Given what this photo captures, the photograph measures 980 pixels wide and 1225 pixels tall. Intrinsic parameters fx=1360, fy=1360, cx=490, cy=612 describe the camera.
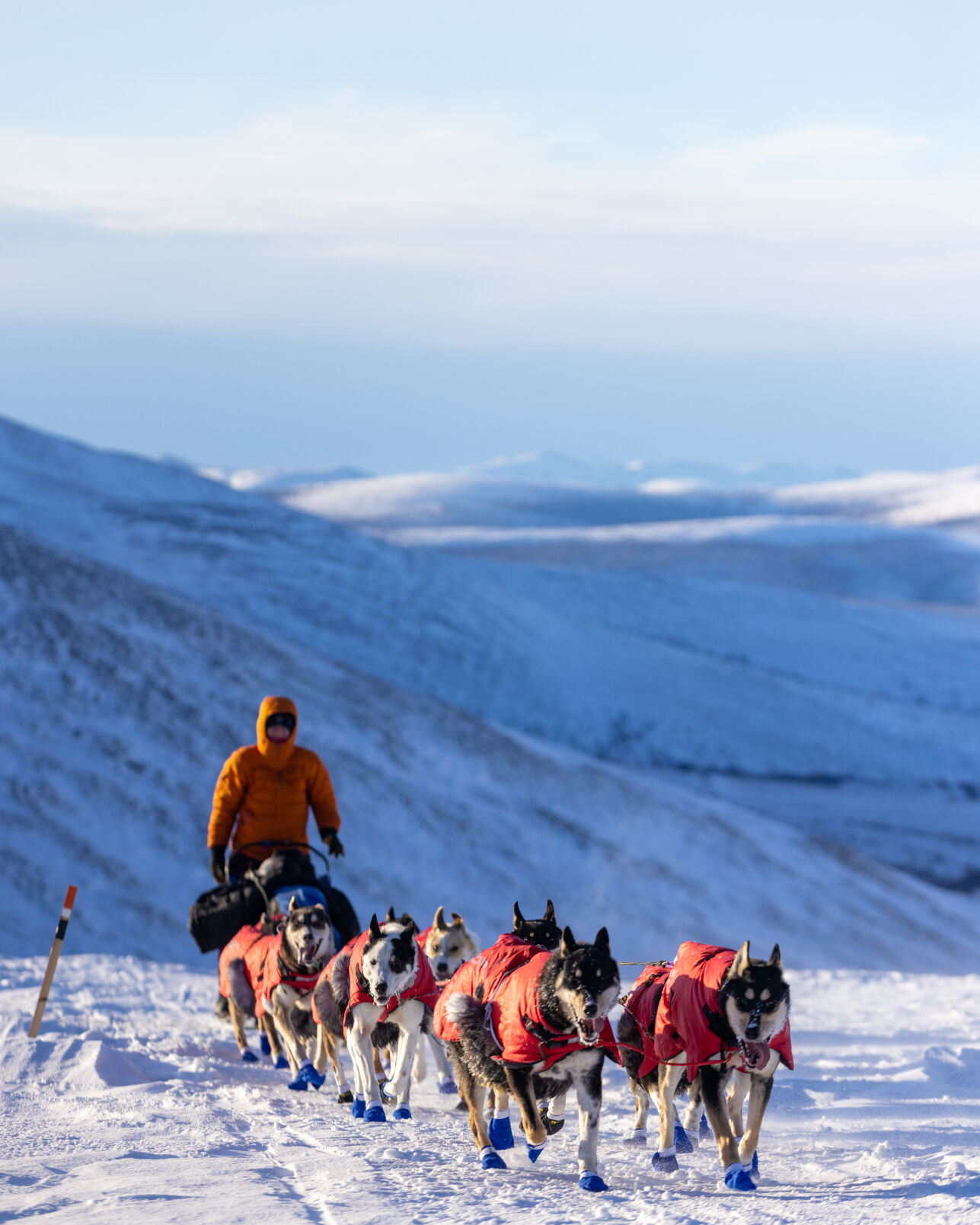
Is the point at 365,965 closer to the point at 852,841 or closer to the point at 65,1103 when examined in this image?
the point at 65,1103

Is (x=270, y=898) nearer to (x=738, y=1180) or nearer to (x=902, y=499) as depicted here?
(x=738, y=1180)

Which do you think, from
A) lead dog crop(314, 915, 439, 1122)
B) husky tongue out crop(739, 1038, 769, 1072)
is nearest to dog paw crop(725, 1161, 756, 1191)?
husky tongue out crop(739, 1038, 769, 1072)

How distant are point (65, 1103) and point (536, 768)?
18.0 m

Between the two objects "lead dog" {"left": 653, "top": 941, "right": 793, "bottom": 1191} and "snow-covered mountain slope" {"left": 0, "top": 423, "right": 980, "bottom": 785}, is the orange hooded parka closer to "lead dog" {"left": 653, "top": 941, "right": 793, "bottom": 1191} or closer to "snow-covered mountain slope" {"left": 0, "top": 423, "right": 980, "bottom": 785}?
"lead dog" {"left": 653, "top": 941, "right": 793, "bottom": 1191}

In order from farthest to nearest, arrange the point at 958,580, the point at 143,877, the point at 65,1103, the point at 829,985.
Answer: the point at 958,580 < the point at 143,877 < the point at 829,985 < the point at 65,1103

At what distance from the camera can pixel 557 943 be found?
281 inches

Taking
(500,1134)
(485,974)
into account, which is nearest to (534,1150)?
(500,1134)

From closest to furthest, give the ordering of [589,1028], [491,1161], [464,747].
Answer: [589,1028] < [491,1161] < [464,747]

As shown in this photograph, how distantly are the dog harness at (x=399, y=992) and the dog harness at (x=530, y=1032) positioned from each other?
45.0 inches

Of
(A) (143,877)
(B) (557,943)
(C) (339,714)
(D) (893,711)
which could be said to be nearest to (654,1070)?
(B) (557,943)

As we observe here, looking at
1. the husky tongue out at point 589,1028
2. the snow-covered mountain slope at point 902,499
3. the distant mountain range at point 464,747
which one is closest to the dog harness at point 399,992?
the husky tongue out at point 589,1028

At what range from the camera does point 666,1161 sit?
614 cm

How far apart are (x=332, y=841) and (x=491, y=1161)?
12.0 ft

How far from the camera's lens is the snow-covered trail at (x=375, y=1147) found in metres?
5.44
